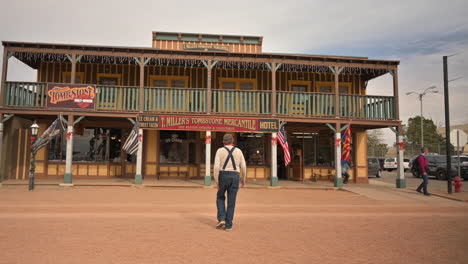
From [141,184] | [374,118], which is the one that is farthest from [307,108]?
[141,184]

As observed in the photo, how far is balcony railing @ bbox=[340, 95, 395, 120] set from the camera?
1522cm

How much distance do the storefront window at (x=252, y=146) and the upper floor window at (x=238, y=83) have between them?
241 cm

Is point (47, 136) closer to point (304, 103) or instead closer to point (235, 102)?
point (235, 102)

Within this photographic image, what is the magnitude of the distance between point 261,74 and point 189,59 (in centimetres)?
426

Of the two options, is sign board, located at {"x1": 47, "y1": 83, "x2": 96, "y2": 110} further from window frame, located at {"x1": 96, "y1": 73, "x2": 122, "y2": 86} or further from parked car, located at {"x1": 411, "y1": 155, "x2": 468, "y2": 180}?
parked car, located at {"x1": 411, "y1": 155, "x2": 468, "y2": 180}

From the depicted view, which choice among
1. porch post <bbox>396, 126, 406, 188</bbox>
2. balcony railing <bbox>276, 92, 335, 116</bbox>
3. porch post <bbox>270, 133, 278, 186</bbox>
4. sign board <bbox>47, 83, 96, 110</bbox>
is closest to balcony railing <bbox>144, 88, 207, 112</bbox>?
sign board <bbox>47, 83, 96, 110</bbox>

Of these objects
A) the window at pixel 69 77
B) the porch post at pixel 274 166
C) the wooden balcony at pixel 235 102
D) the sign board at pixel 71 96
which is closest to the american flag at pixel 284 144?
the porch post at pixel 274 166

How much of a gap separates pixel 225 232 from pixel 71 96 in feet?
36.2

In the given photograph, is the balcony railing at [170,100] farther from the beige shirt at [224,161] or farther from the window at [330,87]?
the beige shirt at [224,161]

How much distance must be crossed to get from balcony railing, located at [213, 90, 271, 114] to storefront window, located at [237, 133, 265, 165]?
2214 mm

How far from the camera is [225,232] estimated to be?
6.10 metres

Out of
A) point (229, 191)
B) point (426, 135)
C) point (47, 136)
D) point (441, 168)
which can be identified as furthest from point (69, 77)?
point (426, 135)

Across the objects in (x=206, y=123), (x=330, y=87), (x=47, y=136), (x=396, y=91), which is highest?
(x=330, y=87)

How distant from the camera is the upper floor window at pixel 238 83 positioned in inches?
679
